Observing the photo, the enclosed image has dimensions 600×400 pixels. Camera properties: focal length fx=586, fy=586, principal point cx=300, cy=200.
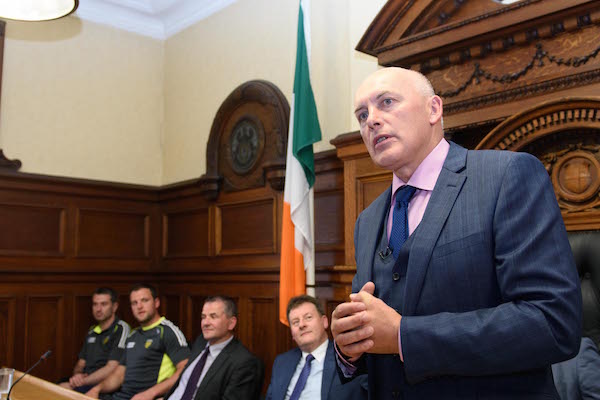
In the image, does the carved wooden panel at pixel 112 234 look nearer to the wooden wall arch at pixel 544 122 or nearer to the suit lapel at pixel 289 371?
the suit lapel at pixel 289 371

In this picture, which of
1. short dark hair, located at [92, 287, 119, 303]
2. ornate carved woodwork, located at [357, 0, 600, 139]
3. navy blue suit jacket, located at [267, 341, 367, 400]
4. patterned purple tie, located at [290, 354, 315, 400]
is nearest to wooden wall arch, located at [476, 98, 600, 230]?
ornate carved woodwork, located at [357, 0, 600, 139]

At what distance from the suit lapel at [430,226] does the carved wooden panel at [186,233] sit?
4.61 m

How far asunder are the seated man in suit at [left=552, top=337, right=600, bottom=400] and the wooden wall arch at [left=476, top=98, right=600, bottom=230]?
0.59 metres

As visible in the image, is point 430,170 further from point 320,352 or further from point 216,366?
point 216,366

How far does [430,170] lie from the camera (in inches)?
52.5

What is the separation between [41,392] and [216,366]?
1.08 meters

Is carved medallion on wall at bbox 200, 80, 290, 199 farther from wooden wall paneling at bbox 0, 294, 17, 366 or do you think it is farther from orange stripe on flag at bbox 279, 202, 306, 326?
wooden wall paneling at bbox 0, 294, 17, 366

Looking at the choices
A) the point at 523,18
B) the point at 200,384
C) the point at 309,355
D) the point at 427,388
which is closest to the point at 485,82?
the point at 523,18

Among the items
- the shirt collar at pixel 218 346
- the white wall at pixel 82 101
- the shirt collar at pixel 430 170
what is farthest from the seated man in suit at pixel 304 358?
the white wall at pixel 82 101

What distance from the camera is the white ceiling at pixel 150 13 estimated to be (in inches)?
236

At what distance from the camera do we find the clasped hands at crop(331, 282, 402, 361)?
1.13 meters

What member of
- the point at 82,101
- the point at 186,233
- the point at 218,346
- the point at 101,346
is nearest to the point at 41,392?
the point at 218,346

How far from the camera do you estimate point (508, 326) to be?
105 cm

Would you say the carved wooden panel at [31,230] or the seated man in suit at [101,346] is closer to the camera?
the seated man in suit at [101,346]
